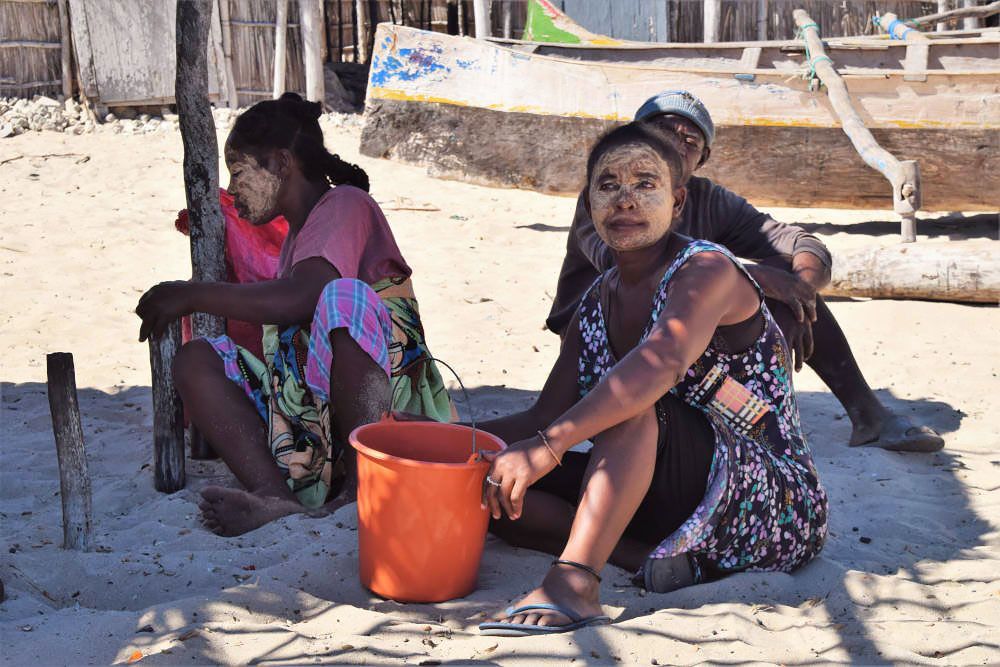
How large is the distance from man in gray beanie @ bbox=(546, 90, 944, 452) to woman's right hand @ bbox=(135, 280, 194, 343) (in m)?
1.42

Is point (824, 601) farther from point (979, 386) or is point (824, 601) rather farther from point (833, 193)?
point (833, 193)

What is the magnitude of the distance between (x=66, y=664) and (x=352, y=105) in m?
10.3

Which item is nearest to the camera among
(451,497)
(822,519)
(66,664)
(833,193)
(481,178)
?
(66,664)

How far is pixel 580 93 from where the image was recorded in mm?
8430

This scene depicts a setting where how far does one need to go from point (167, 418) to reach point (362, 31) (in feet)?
32.5

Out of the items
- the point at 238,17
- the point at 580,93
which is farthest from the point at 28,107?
the point at 580,93

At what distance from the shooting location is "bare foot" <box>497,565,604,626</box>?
230 cm

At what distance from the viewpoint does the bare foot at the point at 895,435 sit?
4.03m

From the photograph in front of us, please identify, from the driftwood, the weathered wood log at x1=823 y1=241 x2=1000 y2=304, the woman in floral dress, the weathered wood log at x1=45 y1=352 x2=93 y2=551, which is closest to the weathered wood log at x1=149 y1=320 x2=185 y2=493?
the weathered wood log at x1=45 y1=352 x2=93 y2=551

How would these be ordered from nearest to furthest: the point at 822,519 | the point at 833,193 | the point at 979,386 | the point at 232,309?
the point at 822,519 → the point at 232,309 → the point at 979,386 → the point at 833,193

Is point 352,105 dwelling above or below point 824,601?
above

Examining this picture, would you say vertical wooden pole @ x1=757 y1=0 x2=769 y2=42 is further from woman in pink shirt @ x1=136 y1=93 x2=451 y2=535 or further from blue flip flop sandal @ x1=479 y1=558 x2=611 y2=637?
blue flip flop sandal @ x1=479 y1=558 x2=611 y2=637

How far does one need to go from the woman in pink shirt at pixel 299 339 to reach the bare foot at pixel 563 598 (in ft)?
2.74

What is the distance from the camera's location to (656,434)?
2480mm
